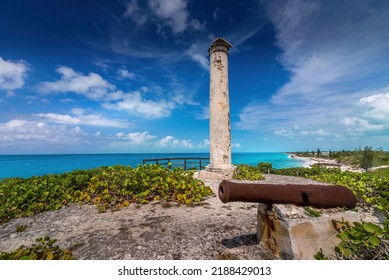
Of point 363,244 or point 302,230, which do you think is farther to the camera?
point 302,230

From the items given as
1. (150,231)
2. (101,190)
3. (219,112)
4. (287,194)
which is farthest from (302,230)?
(219,112)

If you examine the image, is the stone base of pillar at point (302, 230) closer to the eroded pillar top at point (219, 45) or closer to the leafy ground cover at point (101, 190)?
the leafy ground cover at point (101, 190)

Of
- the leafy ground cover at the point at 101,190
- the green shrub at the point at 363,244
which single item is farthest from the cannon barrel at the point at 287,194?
the leafy ground cover at the point at 101,190

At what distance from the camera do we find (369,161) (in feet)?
67.2

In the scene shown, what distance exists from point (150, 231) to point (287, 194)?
117 inches

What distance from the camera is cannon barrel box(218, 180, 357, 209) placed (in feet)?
9.18

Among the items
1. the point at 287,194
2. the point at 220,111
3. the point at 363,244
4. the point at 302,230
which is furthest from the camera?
the point at 220,111

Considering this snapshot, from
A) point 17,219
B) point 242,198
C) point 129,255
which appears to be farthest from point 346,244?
point 17,219

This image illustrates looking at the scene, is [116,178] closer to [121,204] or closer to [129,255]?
[121,204]

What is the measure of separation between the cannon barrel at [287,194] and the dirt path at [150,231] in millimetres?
1136

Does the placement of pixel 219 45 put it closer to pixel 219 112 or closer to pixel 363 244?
pixel 219 112

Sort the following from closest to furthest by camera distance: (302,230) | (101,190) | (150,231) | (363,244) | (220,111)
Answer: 1. (363,244)
2. (302,230)
3. (150,231)
4. (101,190)
5. (220,111)

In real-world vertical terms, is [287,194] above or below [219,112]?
below

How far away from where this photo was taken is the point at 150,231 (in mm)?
4375
